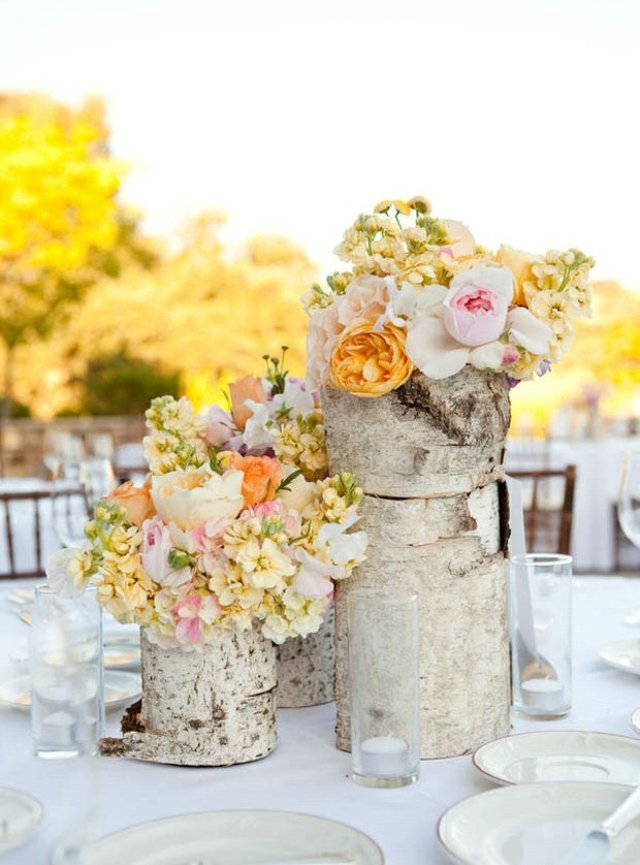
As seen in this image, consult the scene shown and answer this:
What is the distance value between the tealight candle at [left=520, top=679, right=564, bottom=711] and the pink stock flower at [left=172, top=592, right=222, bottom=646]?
36cm

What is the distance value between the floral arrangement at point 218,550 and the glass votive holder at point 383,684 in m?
0.05

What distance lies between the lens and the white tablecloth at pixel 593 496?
5.05 metres

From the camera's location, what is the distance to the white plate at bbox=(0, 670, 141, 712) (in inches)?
43.7

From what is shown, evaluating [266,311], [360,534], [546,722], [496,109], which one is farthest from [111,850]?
[496,109]

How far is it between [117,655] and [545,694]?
0.55 m

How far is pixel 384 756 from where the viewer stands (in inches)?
35.2

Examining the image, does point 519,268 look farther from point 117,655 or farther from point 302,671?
point 117,655

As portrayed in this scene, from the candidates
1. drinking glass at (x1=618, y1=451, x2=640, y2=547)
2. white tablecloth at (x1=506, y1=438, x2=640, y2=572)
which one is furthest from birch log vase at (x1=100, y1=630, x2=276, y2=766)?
white tablecloth at (x1=506, y1=438, x2=640, y2=572)

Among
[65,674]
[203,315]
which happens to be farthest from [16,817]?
[203,315]

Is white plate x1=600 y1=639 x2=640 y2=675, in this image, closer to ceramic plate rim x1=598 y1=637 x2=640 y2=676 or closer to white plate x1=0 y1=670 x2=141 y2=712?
ceramic plate rim x1=598 y1=637 x2=640 y2=676

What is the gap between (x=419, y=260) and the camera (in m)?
0.94

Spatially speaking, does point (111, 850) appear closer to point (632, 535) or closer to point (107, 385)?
point (632, 535)

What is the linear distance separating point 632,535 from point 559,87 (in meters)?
13.6

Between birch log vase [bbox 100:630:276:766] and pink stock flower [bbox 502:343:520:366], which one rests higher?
pink stock flower [bbox 502:343:520:366]
